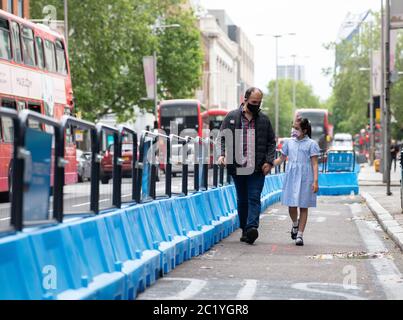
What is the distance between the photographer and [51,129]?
7.05m

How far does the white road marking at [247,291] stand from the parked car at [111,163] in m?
1.44

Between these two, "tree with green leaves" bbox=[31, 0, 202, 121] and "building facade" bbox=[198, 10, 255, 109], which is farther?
"building facade" bbox=[198, 10, 255, 109]

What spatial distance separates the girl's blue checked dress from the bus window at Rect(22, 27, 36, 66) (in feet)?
38.0

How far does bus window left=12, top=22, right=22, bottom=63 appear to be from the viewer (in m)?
23.9

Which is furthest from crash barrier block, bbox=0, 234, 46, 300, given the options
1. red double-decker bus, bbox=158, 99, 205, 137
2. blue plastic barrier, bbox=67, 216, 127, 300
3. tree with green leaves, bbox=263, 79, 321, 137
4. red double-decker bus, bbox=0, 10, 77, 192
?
tree with green leaves, bbox=263, 79, 321, 137

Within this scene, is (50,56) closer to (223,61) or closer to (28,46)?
(28,46)

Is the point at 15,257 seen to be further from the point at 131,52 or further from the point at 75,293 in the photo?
the point at 131,52

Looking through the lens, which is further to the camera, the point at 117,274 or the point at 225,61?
the point at 225,61

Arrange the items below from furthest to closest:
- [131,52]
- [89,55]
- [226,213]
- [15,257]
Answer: [131,52], [89,55], [226,213], [15,257]

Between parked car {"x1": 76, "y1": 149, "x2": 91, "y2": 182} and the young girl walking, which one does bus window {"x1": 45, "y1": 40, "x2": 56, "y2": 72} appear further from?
parked car {"x1": 76, "y1": 149, "x2": 91, "y2": 182}

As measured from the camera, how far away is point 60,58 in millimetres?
27875

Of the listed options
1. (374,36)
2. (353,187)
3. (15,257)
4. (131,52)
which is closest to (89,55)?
(131,52)

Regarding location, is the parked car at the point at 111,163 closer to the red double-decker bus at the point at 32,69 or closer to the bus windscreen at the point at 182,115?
the red double-decker bus at the point at 32,69
